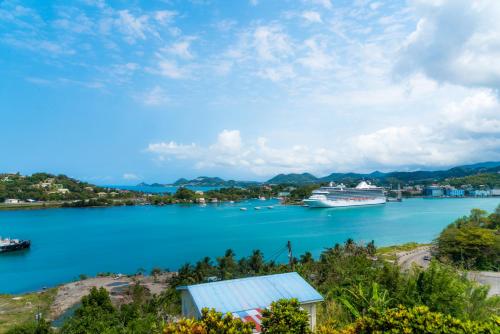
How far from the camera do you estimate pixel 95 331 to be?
655cm

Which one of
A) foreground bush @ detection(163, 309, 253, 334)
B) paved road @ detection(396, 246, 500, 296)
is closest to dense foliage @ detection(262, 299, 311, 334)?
foreground bush @ detection(163, 309, 253, 334)

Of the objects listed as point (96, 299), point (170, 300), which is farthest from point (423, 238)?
point (96, 299)

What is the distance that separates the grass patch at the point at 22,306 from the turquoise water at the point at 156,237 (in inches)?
128

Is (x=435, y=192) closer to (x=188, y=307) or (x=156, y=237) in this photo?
(x=156, y=237)

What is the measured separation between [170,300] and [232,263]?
5.54 meters

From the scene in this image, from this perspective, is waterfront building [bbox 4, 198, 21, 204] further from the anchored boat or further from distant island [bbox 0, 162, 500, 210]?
the anchored boat

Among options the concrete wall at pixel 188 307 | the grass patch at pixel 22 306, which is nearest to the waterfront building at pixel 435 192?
the grass patch at pixel 22 306

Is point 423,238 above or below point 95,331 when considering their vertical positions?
below

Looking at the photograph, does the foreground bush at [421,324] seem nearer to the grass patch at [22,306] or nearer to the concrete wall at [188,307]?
the concrete wall at [188,307]

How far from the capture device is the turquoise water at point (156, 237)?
25.2 meters

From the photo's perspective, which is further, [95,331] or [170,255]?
[170,255]

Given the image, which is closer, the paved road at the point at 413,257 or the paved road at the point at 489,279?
the paved road at the point at 489,279

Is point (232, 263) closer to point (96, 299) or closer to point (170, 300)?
point (170, 300)

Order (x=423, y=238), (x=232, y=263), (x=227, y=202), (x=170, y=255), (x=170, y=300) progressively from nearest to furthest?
(x=170, y=300) → (x=232, y=263) → (x=170, y=255) → (x=423, y=238) → (x=227, y=202)
